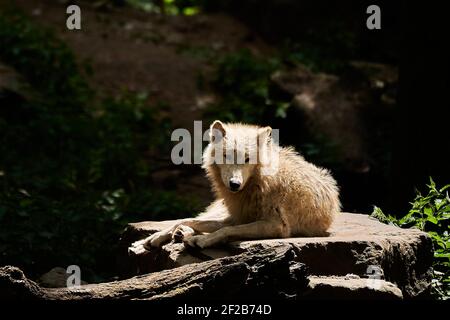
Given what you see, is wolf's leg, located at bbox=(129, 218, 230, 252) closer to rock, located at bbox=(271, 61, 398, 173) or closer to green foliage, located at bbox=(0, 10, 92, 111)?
rock, located at bbox=(271, 61, 398, 173)

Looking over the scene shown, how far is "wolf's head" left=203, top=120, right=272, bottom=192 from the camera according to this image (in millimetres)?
7127

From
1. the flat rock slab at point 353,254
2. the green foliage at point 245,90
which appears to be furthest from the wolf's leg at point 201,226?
the green foliage at point 245,90

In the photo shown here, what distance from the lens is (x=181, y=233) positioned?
745 cm

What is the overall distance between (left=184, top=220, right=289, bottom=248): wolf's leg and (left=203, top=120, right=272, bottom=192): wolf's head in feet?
1.23

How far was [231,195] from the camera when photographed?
24.7ft

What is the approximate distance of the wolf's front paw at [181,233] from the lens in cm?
744

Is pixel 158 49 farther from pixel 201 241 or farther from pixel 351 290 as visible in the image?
pixel 351 290

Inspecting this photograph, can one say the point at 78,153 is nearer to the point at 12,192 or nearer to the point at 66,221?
the point at 12,192

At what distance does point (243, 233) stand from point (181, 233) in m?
0.69

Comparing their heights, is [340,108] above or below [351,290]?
above

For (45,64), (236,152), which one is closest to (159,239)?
(236,152)

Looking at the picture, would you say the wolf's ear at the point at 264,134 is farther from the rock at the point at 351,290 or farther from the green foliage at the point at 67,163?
the green foliage at the point at 67,163

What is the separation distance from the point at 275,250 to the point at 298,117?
793 centimetres

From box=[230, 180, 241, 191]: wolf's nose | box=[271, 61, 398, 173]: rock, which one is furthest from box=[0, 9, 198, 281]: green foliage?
box=[230, 180, 241, 191]: wolf's nose
